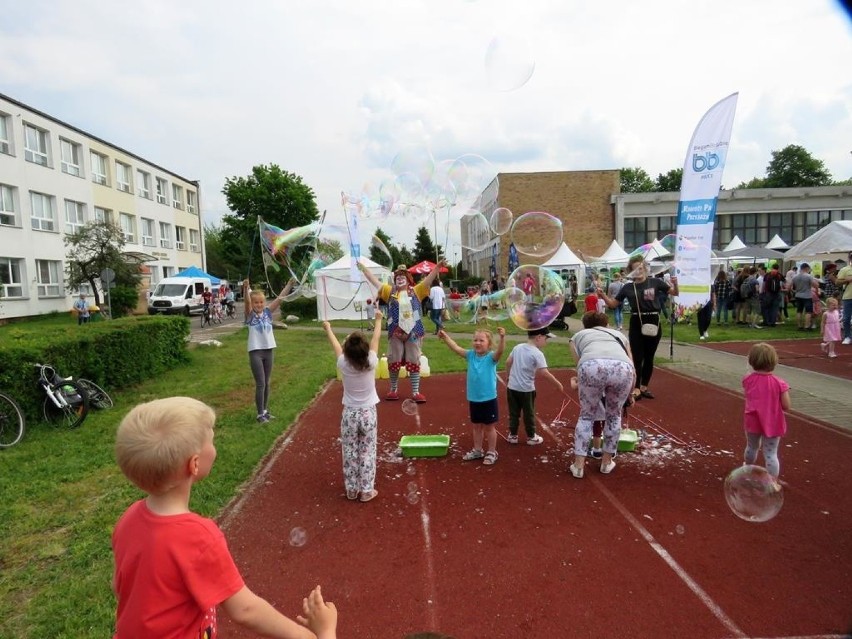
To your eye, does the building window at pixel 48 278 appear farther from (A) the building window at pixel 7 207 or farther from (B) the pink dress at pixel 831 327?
(B) the pink dress at pixel 831 327

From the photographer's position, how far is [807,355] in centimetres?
1252

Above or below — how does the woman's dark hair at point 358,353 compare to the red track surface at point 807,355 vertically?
above

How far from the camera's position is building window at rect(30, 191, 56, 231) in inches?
1121

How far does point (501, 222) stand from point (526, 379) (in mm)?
3498

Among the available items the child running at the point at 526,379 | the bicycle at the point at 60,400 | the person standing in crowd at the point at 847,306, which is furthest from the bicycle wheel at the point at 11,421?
the person standing in crowd at the point at 847,306

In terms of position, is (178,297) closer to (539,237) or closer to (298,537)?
(539,237)

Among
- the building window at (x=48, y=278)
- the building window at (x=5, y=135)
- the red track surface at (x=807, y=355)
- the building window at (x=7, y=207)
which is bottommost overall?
the red track surface at (x=807, y=355)

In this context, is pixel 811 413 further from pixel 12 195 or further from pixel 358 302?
pixel 12 195

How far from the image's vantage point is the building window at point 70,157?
102ft

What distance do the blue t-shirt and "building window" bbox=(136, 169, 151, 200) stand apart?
41.4 metres

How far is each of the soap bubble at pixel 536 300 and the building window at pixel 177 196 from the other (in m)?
45.1

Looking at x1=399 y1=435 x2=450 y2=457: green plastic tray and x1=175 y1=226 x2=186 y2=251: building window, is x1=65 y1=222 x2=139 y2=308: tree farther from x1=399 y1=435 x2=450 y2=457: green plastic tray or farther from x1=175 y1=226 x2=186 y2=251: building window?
x1=399 y1=435 x2=450 y2=457: green plastic tray

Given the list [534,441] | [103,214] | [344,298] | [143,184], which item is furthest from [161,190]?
[534,441]

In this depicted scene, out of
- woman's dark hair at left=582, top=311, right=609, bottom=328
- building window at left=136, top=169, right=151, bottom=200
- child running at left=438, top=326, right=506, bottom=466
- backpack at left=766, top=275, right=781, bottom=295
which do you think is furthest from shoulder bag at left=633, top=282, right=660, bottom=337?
building window at left=136, top=169, right=151, bottom=200
